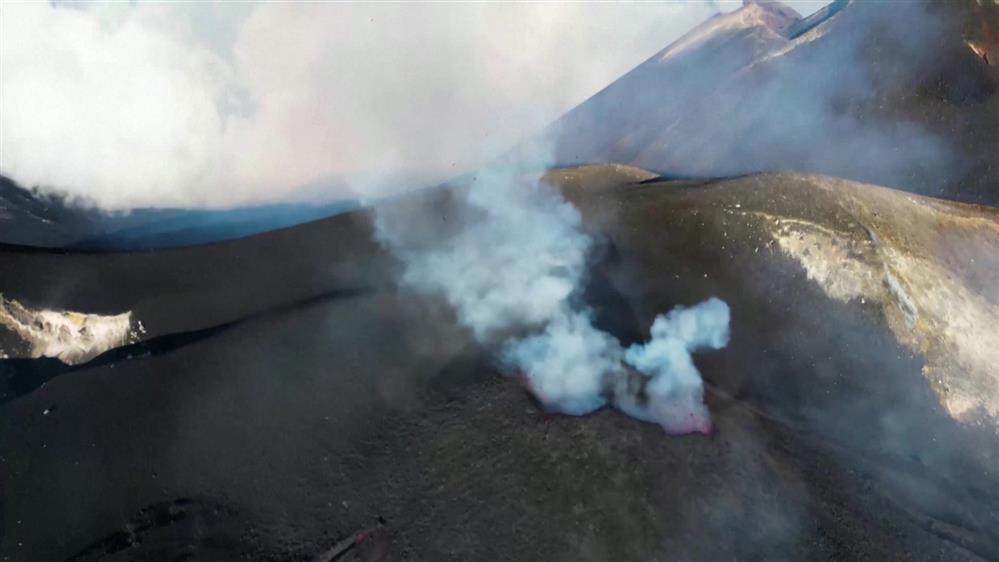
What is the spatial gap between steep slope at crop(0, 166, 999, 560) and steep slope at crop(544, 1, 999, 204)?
Answer: 195 inches

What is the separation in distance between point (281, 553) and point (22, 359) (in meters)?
14.2

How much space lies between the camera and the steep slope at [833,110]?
35.9 metres

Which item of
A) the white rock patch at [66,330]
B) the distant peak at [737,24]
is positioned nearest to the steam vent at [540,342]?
the white rock patch at [66,330]

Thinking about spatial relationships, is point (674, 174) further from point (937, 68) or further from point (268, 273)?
point (268, 273)

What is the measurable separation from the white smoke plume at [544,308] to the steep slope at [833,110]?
430 inches

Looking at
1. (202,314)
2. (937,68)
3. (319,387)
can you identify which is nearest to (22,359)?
(202,314)

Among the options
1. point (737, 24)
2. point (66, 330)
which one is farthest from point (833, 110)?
point (66, 330)

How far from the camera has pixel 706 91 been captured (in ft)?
148

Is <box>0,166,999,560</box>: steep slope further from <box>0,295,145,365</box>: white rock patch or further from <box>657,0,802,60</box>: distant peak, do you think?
<box>657,0,802,60</box>: distant peak

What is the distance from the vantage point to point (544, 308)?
86.2ft

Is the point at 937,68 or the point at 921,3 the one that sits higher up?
the point at 921,3

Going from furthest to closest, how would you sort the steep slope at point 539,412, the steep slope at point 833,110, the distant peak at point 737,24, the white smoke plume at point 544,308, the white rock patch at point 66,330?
the distant peak at point 737,24 < the steep slope at point 833,110 < the white rock patch at point 66,330 < the white smoke plume at point 544,308 < the steep slope at point 539,412

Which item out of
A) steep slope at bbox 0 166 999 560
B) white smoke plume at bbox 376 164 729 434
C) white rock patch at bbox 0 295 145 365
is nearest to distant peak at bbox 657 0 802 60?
steep slope at bbox 0 166 999 560

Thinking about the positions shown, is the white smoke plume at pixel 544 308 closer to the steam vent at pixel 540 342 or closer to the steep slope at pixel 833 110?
the steam vent at pixel 540 342
